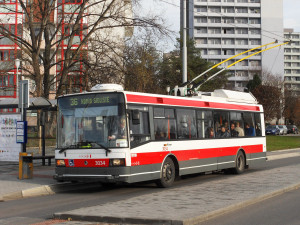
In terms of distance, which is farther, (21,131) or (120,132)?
(21,131)

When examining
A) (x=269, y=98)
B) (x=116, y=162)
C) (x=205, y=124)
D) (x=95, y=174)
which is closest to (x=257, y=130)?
(x=205, y=124)

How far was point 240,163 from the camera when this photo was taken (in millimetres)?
17969

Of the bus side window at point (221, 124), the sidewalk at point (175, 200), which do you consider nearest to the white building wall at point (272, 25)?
the bus side window at point (221, 124)

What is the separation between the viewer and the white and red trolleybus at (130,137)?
12078 millimetres

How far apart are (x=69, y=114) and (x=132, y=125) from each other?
1880 millimetres

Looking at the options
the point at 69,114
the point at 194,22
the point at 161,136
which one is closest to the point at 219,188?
the point at 161,136

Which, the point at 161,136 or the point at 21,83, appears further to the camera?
the point at 21,83

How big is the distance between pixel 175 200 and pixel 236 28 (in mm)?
113740

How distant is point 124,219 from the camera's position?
7898 mm

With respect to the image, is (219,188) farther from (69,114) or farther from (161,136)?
(69,114)

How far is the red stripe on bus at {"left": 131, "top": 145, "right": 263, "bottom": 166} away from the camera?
12.5 metres

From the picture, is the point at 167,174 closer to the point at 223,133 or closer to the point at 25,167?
the point at 223,133

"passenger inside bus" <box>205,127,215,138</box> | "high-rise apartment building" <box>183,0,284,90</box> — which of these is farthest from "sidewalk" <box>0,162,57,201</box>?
"high-rise apartment building" <box>183,0,284,90</box>

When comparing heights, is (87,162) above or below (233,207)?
above
